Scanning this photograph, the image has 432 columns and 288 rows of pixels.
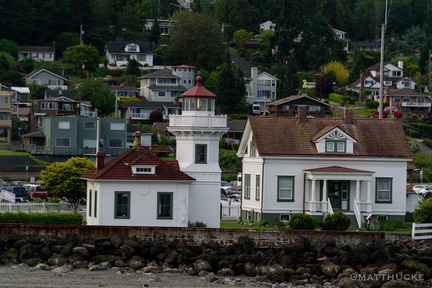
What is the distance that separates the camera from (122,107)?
11044cm

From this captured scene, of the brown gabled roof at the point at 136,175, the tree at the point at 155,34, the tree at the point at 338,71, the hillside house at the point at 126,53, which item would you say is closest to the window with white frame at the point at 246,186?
the brown gabled roof at the point at 136,175

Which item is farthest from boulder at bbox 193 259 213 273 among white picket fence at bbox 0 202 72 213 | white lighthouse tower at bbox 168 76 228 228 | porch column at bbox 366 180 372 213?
porch column at bbox 366 180 372 213

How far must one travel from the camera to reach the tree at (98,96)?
10831 centimetres

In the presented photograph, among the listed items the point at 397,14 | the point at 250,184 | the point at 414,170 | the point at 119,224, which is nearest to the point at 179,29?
the point at 414,170

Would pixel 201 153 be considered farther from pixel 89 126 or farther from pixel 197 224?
pixel 89 126

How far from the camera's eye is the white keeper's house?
4691 cm

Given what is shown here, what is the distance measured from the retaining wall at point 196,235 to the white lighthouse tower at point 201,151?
106 inches

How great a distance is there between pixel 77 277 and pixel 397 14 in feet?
503

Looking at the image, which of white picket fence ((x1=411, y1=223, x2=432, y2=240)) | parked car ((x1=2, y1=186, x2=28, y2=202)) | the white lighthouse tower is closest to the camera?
white picket fence ((x1=411, y1=223, x2=432, y2=240))

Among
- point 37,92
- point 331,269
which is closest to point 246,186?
point 331,269

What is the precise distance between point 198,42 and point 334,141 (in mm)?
78722

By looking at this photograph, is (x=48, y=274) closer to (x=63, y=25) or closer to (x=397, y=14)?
(x=63, y=25)

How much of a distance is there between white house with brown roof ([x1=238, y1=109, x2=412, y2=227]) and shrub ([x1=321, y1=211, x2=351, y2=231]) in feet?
9.03

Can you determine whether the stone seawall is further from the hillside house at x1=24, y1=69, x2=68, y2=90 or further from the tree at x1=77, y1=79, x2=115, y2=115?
the hillside house at x1=24, y1=69, x2=68, y2=90
